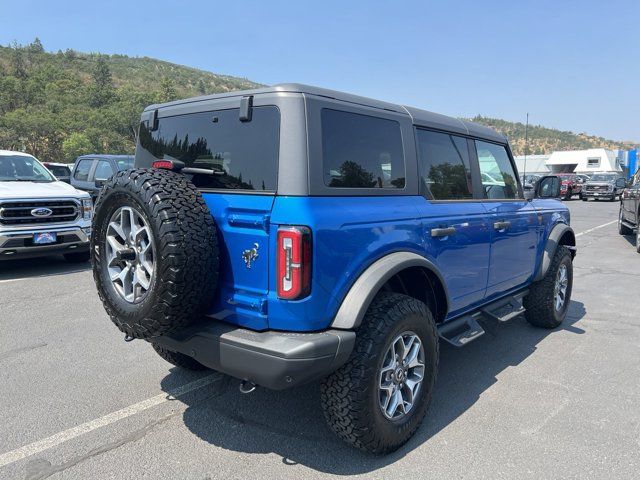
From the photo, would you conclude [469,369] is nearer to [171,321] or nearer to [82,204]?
[171,321]

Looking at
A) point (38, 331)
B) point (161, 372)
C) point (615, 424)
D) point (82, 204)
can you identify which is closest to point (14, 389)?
point (161, 372)

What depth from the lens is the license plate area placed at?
7035 millimetres

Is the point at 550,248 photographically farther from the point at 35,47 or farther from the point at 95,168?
the point at 35,47

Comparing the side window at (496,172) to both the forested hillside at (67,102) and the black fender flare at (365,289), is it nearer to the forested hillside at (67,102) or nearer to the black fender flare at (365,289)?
the black fender flare at (365,289)

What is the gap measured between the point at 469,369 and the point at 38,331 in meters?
4.13

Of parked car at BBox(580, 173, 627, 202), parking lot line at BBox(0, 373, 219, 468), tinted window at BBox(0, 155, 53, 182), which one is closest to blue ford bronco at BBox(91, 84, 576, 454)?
parking lot line at BBox(0, 373, 219, 468)

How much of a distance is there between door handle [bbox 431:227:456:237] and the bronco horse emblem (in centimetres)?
124

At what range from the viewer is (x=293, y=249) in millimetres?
2307

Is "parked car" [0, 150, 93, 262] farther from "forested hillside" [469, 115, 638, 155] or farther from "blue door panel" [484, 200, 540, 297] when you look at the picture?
"forested hillside" [469, 115, 638, 155]

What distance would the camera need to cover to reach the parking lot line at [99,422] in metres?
2.69

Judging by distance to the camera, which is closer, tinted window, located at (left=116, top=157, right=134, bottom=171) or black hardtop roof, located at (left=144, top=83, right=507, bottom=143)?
black hardtop roof, located at (left=144, top=83, right=507, bottom=143)

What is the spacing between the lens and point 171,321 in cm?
242

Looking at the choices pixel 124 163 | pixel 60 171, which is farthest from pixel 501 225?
pixel 60 171

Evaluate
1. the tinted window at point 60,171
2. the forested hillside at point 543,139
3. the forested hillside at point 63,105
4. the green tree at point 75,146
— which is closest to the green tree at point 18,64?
the forested hillside at point 63,105
